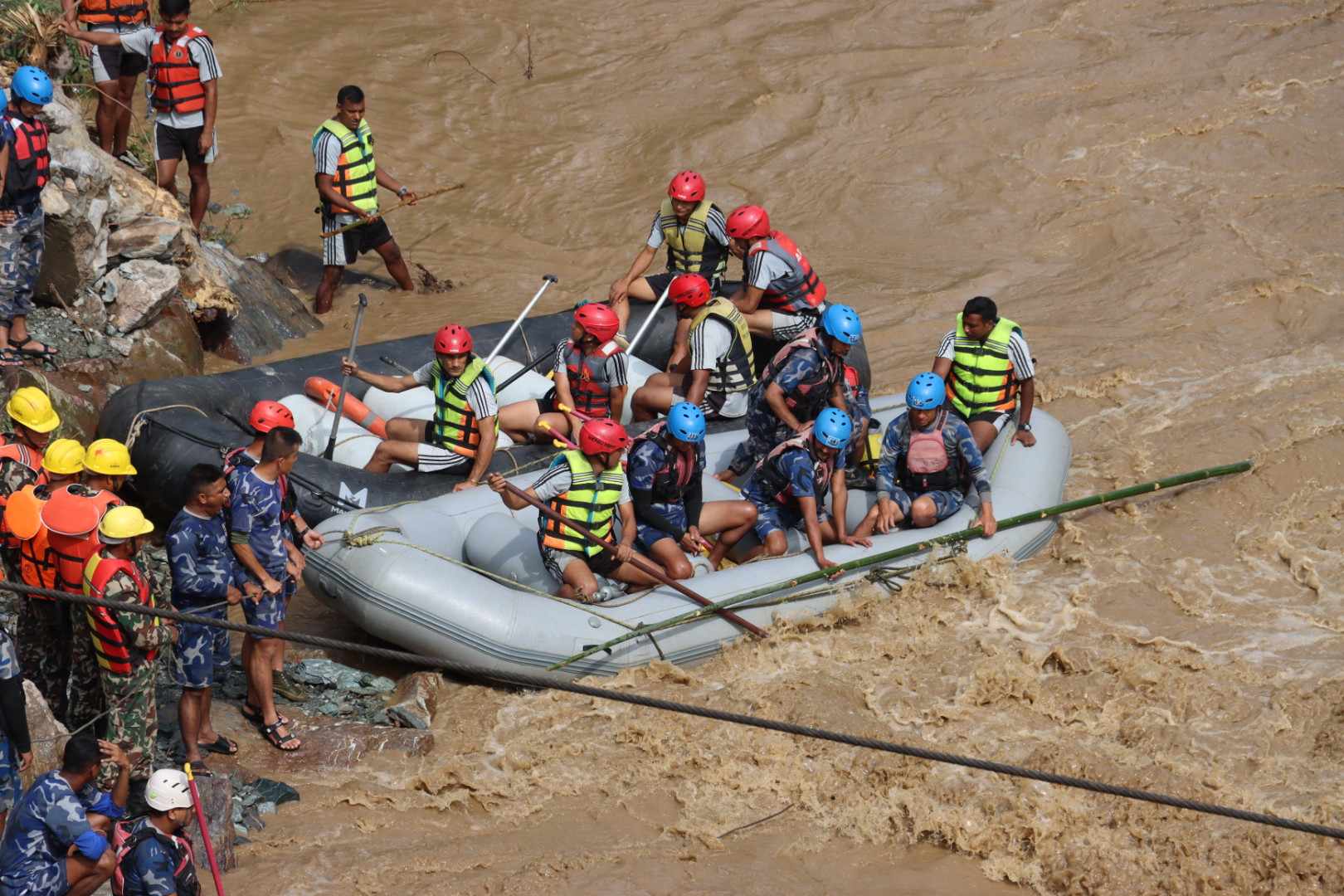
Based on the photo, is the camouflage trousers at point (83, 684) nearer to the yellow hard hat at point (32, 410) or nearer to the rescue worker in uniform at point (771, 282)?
the yellow hard hat at point (32, 410)

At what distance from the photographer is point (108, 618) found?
493cm

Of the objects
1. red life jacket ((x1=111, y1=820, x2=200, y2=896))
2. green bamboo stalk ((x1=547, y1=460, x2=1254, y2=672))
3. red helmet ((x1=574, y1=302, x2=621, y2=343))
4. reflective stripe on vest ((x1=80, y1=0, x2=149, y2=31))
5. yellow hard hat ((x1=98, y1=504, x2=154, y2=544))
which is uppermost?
reflective stripe on vest ((x1=80, y1=0, x2=149, y2=31))

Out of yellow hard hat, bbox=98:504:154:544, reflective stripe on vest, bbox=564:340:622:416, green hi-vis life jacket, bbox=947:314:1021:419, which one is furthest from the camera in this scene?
green hi-vis life jacket, bbox=947:314:1021:419

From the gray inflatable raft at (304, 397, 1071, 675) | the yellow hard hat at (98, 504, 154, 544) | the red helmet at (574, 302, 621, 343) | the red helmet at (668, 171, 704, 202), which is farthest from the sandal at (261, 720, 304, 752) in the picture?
the red helmet at (668, 171, 704, 202)

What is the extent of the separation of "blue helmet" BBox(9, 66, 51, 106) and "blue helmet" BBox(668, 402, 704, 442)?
11.4 ft

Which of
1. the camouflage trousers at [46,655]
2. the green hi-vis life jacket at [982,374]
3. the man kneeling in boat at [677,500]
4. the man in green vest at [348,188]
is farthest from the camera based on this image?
the man in green vest at [348,188]

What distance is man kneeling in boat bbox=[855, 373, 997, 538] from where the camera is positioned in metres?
7.13

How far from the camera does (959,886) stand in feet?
17.5

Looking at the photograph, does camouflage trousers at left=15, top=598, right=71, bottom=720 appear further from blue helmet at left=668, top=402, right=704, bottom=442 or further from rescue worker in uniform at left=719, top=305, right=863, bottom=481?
rescue worker in uniform at left=719, top=305, right=863, bottom=481

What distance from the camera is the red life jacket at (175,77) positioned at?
8.70 meters

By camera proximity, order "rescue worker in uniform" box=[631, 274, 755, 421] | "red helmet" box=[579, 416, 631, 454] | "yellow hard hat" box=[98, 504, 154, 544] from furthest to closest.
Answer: "rescue worker in uniform" box=[631, 274, 755, 421] < "red helmet" box=[579, 416, 631, 454] < "yellow hard hat" box=[98, 504, 154, 544]

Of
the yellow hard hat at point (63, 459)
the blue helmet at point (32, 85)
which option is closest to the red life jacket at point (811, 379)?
the yellow hard hat at point (63, 459)

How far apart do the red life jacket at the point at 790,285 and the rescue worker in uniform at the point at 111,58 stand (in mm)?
4143

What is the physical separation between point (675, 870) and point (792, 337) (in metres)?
3.59
